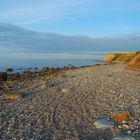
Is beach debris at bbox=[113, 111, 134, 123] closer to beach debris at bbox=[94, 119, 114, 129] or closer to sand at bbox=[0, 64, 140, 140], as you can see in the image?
sand at bbox=[0, 64, 140, 140]

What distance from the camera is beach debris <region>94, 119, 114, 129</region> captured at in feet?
41.0

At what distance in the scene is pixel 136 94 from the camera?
1934 cm

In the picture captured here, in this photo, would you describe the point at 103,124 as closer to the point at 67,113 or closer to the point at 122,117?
the point at 122,117

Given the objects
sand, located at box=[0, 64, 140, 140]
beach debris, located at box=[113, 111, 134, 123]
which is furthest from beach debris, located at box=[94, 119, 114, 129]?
beach debris, located at box=[113, 111, 134, 123]

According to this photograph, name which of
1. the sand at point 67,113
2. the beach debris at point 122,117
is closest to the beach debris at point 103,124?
the sand at point 67,113

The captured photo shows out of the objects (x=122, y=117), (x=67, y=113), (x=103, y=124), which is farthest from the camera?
(x=67, y=113)

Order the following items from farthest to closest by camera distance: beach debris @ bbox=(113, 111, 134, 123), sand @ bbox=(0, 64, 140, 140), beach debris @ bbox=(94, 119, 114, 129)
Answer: beach debris @ bbox=(113, 111, 134, 123) < beach debris @ bbox=(94, 119, 114, 129) < sand @ bbox=(0, 64, 140, 140)

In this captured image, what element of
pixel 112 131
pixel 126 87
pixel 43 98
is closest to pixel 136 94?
pixel 126 87

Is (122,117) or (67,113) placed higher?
(122,117)

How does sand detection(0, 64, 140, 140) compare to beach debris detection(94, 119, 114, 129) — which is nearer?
sand detection(0, 64, 140, 140)

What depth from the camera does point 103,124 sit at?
12.7 metres

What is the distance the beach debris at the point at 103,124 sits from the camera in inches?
492

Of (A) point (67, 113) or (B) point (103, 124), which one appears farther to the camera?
(A) point (67, 113)

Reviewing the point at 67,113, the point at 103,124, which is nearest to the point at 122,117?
the point at 103,124
